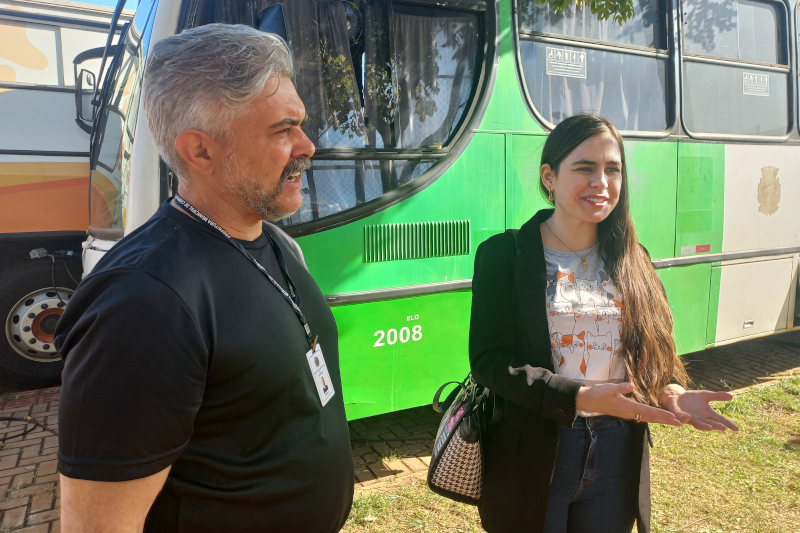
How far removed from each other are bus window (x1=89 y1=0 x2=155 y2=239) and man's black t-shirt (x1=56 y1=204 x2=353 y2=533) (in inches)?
82.0

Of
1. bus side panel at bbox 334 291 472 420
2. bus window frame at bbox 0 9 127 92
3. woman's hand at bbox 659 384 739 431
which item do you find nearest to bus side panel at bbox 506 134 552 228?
bus side panel at bbox 334 291 472 420

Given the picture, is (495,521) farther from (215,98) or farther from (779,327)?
(779,327)

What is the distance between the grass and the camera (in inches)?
119

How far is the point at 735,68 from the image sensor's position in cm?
480

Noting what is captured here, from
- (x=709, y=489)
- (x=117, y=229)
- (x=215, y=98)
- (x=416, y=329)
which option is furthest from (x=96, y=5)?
(x=709, y=489)

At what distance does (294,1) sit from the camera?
10.0ft

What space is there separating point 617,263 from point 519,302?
0.36 metres

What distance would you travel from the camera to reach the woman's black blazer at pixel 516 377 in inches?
68.4

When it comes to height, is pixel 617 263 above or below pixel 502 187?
below

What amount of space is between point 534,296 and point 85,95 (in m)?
4.82

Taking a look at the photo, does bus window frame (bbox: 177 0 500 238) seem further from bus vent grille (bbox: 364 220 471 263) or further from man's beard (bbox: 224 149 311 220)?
man's beard (bbox: 224 149 311 220)

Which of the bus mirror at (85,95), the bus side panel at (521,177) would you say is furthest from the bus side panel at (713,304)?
the bus mirror at (85,95)

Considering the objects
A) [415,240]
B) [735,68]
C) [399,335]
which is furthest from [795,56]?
[399,335]

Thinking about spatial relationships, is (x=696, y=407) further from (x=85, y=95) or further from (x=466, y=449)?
(x=85, y=95)
